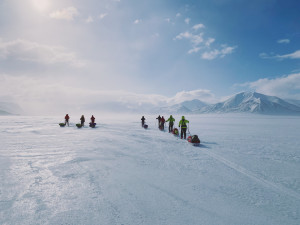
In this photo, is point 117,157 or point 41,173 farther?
point 117,157

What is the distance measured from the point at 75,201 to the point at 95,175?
64.5 inches

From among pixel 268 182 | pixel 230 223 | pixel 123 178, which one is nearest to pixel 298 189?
pixel 268 182

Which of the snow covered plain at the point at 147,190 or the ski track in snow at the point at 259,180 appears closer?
the snow covered plain at the point at 147,190

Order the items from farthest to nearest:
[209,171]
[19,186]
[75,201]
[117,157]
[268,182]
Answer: [117,157], [209,171], [268,182], [19,186], [75,201]

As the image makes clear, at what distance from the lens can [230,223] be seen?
3369mm

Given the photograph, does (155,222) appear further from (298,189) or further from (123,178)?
(298,189)

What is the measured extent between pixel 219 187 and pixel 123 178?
2.90 m

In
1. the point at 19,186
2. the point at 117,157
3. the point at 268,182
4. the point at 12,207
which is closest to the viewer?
the point at 12,207

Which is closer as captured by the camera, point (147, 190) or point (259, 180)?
point (147, 190)

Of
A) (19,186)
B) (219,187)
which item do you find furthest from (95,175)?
(219,187)

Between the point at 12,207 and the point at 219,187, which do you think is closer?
the point at 12,207

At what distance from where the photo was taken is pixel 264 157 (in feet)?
27.2

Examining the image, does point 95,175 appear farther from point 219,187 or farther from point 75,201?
point 219,187

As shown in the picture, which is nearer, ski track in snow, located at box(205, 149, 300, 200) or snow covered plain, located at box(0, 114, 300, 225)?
snow covered plain, located at box(0, 114, 300, 225)
